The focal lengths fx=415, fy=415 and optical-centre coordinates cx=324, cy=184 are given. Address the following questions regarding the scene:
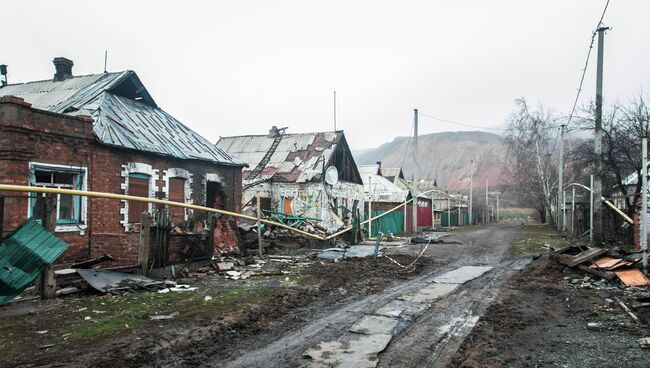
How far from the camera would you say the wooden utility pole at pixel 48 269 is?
732cm

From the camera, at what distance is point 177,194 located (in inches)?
679

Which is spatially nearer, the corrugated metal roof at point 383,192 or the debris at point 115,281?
the debris at point 115,281

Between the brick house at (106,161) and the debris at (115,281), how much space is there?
3.94ft

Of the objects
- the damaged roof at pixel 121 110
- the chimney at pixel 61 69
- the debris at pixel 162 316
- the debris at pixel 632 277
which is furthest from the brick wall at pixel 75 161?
the debris at pixel 632 277

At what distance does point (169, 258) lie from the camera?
9969 mm

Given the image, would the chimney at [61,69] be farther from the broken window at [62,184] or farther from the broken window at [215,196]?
the broken window at [62,184]

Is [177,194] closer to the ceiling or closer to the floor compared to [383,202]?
closer to the ceiling

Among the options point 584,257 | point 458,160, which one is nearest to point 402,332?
point 584,257

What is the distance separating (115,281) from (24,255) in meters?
1.71

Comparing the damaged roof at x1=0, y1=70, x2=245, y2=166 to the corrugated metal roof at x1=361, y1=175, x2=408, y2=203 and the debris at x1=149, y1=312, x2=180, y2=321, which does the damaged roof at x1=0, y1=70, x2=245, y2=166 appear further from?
the corrugated metal roof at x1=361, y1=175, x2=408, y2=203

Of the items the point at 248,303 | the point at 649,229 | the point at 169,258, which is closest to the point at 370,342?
the point at 248,303

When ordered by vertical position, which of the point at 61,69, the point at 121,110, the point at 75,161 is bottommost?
the point at 75,161

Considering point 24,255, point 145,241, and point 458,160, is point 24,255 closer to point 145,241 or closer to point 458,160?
point 145,241

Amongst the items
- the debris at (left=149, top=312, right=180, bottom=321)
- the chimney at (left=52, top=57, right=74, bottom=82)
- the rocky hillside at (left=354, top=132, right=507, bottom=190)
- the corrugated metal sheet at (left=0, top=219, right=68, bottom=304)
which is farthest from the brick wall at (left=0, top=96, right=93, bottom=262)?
the rocky hillside at (left=354, top=132, right=507, bottom=190)
